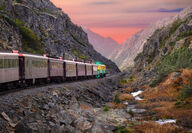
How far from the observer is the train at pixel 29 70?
18812 mm

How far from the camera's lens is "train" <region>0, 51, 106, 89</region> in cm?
1881

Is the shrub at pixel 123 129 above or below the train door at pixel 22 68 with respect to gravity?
below

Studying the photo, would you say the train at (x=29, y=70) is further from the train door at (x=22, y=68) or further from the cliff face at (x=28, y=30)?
the cliff face at (x=28, y=30)

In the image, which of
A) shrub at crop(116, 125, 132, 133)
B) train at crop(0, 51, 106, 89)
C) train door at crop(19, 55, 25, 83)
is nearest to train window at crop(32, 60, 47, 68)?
train at crop(0, 51, 106, 89)

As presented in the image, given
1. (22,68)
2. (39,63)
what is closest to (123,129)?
(22,68)

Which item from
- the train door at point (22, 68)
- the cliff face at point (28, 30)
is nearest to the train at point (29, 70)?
the train door at point (22, 68)

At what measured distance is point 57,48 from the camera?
117062mm

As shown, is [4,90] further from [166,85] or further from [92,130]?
[166,85]

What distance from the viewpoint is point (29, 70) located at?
79.9 feet

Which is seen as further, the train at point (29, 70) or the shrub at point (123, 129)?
the shrub at point (123, 129)

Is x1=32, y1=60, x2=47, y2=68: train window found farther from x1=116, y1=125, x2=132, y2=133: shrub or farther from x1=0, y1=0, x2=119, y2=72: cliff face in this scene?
x1=0, y1=0, x2=119, y2=72: cliff face

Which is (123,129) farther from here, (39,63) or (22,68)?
(39,63)

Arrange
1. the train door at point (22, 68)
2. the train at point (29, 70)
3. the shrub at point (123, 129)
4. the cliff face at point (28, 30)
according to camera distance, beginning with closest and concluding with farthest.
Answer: the train at point (29, 70) < the shrub at point (123, 129) < the train door at point (22, 68) < the cliff face at point (28, 30)

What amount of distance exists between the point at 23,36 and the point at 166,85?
208 ft
